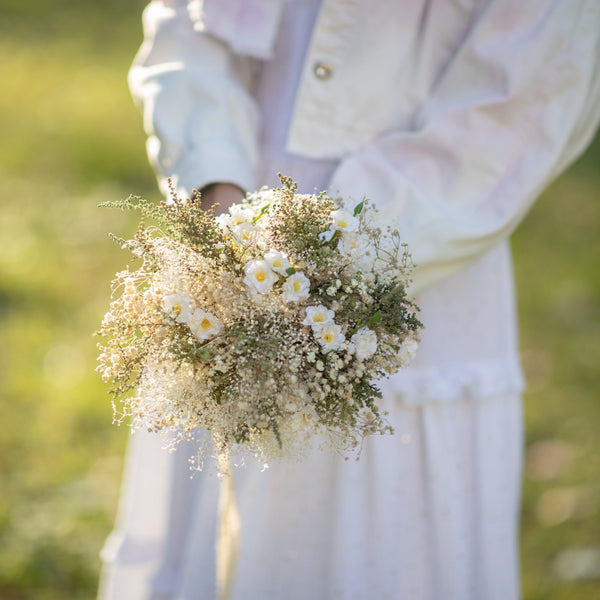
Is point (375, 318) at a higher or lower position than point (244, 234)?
lower

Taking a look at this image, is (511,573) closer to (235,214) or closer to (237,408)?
(237,408)

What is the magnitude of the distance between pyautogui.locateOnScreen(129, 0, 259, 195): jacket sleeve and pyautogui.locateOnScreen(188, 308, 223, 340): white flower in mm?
530

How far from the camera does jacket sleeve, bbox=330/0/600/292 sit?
1544 mm

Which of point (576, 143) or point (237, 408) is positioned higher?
point (576, 143)

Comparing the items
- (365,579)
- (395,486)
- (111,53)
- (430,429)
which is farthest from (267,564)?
(111,53)

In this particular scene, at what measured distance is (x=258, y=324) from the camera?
1106 millimetres

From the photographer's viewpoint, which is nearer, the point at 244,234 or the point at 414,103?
the point at 244,234

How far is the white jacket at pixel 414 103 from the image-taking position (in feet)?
5.08

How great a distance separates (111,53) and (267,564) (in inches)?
333

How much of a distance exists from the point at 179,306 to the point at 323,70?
2.70 ft

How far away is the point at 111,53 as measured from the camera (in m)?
9.02

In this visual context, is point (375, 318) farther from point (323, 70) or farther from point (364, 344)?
point (323, 70)

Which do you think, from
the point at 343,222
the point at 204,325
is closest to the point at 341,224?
the point at 343,222

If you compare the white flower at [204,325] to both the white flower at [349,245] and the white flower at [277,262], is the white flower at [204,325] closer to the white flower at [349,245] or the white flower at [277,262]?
the white flower at [277,262]
